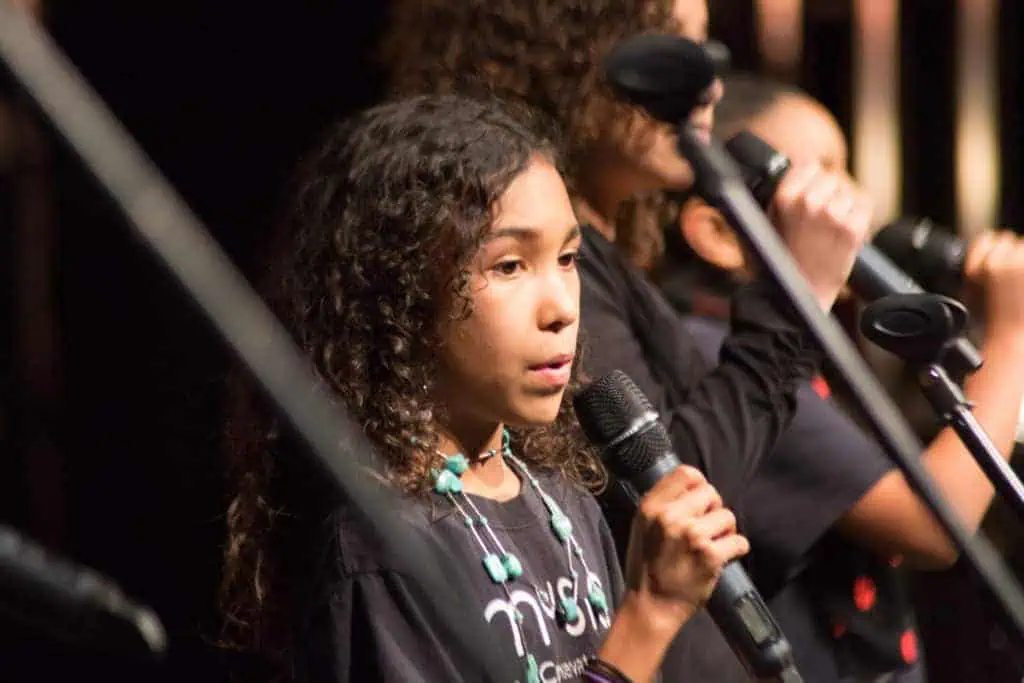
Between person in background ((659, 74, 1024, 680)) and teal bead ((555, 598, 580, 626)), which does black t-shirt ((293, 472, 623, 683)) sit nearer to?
teal bead ((555, 598, 580, 626))

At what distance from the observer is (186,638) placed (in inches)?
88.7

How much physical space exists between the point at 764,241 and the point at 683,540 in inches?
9.1

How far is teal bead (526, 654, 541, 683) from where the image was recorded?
1.26 m

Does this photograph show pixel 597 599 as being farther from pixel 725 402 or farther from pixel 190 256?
pixel 190 256

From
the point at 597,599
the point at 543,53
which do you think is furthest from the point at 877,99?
the point at 597,599

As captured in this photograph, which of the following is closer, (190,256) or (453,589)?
(190,256)

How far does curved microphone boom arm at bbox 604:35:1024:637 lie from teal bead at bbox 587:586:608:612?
303 mm

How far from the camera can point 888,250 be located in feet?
5.62

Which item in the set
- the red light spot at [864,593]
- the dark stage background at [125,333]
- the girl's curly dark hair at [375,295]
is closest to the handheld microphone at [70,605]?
the girl's curly dark hair at [375,295]

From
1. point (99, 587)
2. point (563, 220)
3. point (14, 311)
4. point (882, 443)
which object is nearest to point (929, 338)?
point (882, 443)

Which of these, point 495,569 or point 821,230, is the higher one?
point 821,230

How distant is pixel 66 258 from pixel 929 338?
136 cm

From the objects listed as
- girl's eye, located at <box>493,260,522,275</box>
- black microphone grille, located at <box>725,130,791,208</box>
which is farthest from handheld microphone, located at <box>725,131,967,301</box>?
girl's eye, located at <box>493,260,522,275</box>

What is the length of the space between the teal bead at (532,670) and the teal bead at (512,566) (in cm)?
7
